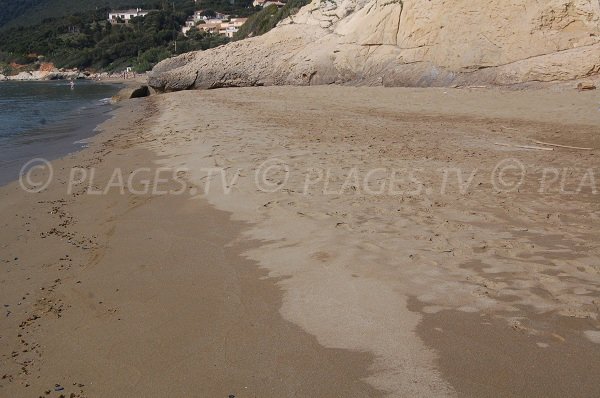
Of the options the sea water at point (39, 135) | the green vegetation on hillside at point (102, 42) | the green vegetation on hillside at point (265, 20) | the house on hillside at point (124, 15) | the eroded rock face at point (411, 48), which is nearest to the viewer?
the sea water at point (39, 135)

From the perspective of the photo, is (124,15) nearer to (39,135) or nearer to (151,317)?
(39,135)

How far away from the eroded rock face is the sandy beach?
24.9 ft

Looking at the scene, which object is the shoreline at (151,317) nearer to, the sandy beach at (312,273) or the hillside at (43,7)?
the sandy beach at (312,273)

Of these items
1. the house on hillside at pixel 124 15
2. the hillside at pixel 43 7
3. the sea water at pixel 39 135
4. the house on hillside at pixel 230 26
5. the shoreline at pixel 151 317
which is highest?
the hillside at pixel 43 7

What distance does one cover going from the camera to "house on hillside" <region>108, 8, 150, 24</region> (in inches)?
4003

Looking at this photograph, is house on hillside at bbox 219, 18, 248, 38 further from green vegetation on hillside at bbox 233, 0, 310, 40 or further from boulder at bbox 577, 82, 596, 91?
boulder at bbox 577, 82, 596, 91

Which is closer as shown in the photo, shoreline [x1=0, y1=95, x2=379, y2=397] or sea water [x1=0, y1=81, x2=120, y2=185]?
shoreline [x1=0, y1=95, x2=379, y2=397]

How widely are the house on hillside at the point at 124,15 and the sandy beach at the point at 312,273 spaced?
105598 mm

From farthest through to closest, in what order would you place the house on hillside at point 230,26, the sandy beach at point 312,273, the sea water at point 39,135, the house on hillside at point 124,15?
1. the house on hillside at point 124,15
2. the house on hillside at point 230,26
3. the sea water at point 39,135
4. the sandy beach at point 312,273

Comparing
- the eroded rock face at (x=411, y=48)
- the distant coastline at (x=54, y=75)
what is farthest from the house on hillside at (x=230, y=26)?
the eroded rock face at (x=411, y=48)

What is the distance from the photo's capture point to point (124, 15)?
107 metres

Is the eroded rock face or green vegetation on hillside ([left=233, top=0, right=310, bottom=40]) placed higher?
green vegetation on hillside ([left=233, top=0, right=310, bottom=40])

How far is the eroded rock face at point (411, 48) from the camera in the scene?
13797mm

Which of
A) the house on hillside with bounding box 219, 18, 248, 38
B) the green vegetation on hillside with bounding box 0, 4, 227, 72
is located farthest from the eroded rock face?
the house on hillside with bounding box 219, 18, 248, 38
